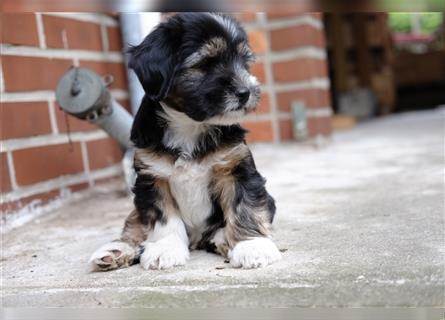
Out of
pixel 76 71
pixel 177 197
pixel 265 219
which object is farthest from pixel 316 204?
pixel 76 71

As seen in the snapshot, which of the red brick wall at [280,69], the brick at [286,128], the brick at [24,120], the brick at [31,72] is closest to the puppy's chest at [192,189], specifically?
the brick at [24,120]

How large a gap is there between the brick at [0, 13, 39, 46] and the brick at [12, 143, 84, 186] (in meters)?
0.63

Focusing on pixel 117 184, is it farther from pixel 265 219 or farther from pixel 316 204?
pixel 265 219

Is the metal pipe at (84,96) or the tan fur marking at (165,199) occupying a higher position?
the metal pipe at (84,96)

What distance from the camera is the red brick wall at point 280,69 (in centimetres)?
538

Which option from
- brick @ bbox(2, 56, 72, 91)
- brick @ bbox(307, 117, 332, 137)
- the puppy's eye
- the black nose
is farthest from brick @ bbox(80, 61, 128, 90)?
the black nose

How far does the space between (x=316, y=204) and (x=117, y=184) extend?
1665mm

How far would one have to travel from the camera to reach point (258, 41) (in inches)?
213

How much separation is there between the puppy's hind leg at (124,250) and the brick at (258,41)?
10.8 ft

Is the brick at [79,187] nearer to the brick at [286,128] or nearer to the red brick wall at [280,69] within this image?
the red brick wall at [280,69]

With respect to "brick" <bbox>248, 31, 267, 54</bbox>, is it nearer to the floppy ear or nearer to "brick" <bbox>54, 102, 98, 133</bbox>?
"brick" <bbox>54, 102, 98, 133</bbox>

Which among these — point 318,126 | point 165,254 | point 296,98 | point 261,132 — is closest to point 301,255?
point 165,254

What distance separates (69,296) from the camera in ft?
6.06

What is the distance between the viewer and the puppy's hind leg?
2127 millimetres
